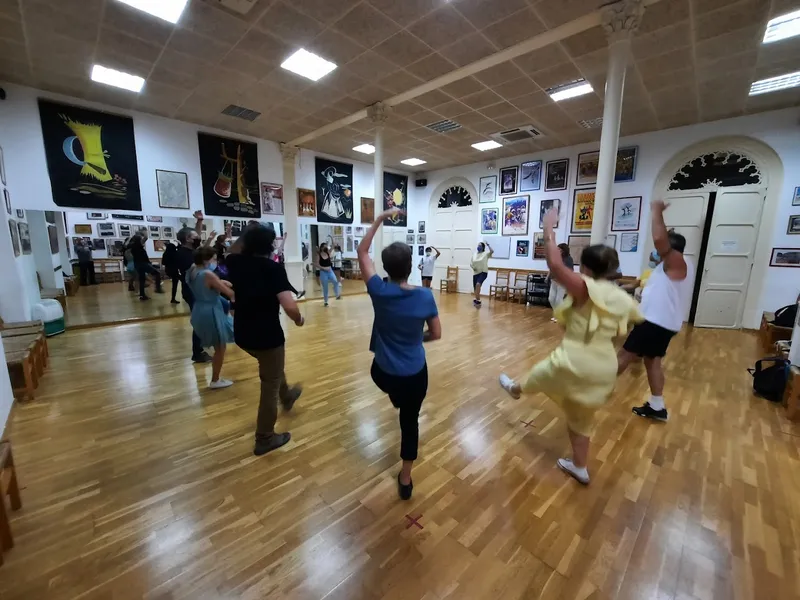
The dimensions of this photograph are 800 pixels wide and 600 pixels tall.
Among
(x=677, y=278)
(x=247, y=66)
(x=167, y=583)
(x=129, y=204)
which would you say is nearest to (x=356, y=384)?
(x=167, y=583)

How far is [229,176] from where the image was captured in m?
7.47

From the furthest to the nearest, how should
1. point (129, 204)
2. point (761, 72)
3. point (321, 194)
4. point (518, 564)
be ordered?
point (321, 194), point (129, 204), point (761, 72), point (518, 564)

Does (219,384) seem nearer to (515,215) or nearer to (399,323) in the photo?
(399,323)

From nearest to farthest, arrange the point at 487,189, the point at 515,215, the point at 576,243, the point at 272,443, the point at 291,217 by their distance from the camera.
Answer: the point at 272,443
the point at 576,243
the point at 291,217
the point at 515,215
the point at 487,189

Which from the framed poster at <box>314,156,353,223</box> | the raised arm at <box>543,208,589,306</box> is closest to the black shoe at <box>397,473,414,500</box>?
the raised arm at <box>543,208,589,306</box>

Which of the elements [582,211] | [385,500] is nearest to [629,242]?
[582,211]

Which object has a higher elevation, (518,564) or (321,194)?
(321,194)

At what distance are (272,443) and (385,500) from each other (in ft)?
3.09

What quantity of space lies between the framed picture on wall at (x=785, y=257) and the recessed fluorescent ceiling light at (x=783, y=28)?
12.9 ft

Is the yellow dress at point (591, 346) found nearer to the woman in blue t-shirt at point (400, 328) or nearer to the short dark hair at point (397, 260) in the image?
the woman in blue t-shirt at point (400, 328)

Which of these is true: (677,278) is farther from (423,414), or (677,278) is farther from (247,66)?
(247,66)

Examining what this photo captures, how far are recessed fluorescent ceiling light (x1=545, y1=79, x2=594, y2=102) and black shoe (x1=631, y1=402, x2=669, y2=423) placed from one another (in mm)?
4829

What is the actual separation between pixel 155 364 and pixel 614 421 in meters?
4.90

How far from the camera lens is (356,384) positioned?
3.47 m
